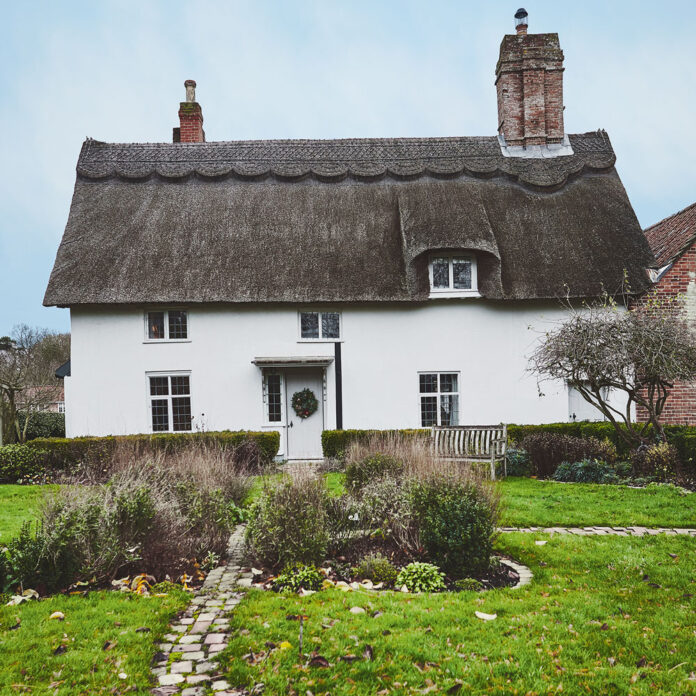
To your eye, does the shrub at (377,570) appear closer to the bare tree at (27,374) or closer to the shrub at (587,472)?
the shrub at (587,472)

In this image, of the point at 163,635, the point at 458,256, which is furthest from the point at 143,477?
the point at 458,256

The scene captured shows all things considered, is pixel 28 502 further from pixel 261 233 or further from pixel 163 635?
pixel 261 233

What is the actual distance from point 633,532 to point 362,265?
10.0 metres

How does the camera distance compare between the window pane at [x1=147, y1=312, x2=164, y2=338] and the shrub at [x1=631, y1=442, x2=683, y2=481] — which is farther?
the window pane at [x1=147, y1=312, x2=164, y2=338]

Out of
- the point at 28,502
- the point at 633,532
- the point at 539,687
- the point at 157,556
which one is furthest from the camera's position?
the point at 28,502

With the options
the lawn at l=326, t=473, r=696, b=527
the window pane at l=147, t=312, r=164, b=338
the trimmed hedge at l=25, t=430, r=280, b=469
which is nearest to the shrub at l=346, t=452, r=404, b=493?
the lawn at l=326, t=473, r=696, b=527

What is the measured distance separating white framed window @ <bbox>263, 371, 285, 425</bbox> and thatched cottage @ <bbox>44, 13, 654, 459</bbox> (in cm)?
4

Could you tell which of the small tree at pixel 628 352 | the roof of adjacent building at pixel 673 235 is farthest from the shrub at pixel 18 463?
the roof of adjacent building at pixel 673 235

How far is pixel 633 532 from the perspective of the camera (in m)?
7.14

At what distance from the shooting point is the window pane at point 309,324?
51.3ft

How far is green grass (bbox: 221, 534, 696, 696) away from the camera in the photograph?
3.62m

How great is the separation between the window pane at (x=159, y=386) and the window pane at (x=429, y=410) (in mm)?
6791

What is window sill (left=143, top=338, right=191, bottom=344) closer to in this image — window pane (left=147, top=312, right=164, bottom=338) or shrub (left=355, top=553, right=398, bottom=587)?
window pane (left=147, top=312, right=164, bottom=338)

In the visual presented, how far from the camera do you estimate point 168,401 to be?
15273mm
